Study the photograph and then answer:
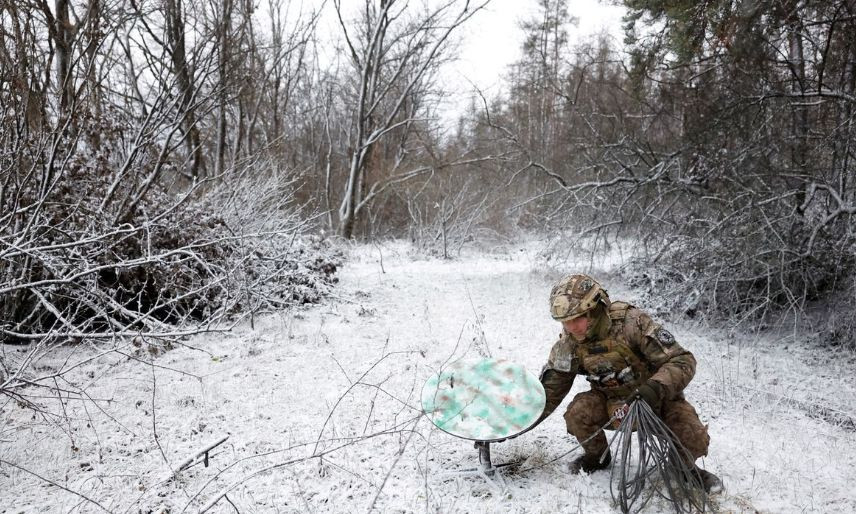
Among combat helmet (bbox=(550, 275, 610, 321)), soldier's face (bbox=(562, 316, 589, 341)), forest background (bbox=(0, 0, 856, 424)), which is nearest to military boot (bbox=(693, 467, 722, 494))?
soldier's face (bbox=(562, 316, 589, 341))

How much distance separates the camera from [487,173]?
1513cm

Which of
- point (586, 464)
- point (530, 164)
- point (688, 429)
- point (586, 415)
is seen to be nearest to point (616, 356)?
point (586, 415)

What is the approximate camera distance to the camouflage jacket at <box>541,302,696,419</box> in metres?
2.58

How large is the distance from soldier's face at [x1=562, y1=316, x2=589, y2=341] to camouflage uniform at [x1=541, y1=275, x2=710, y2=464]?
0.04 metres

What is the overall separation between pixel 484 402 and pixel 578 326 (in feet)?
2.07

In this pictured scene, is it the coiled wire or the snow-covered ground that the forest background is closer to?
the snow-covered ground

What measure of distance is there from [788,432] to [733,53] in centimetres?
378

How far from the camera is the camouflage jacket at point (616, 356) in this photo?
8.46 ft

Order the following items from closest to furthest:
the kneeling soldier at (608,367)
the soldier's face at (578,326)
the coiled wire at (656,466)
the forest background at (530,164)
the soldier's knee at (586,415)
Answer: the coiled wire at (656,466) → the kneeling soldier at (608,367) → the soldier's face at (578,326) → the soldier's knee at (586,415) → the forest background at (530,164)

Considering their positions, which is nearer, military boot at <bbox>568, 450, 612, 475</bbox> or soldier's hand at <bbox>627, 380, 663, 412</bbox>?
soldier's hand at <bbox>627, 380, 663, 412</bbox>

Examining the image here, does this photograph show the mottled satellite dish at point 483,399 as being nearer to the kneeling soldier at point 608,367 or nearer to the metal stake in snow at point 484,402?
the metal stake in snow at point 484,402

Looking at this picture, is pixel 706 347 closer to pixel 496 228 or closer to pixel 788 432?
pixel 788 432

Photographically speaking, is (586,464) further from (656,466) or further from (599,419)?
(656,466)

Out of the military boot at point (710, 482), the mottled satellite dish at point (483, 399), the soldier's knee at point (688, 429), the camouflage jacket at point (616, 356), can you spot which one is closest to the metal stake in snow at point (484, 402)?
the mottled satellite dish at point (483, 399)
